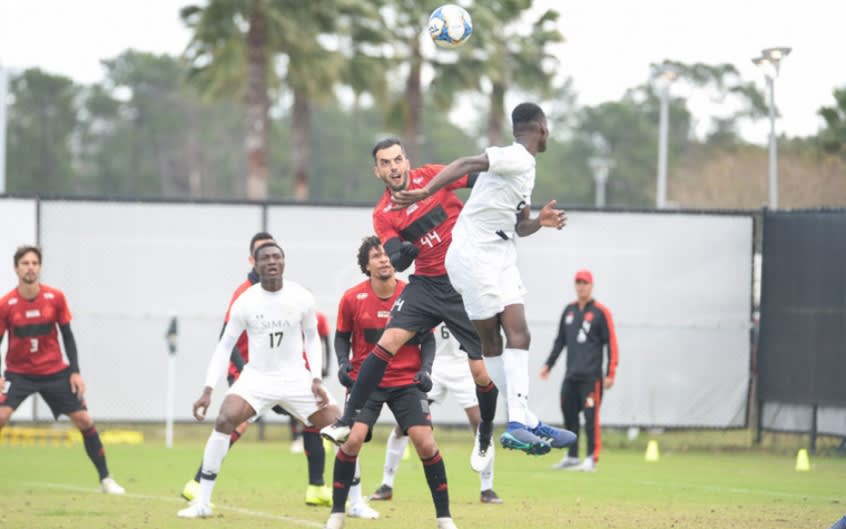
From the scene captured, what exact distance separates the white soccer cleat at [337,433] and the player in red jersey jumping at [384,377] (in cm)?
16

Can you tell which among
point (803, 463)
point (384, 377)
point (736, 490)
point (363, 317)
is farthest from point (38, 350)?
point (803, 463)

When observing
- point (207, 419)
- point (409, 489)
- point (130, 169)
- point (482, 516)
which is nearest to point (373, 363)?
point (482, 516)

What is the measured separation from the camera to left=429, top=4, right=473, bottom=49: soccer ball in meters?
10.9

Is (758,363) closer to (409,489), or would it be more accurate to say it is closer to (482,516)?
(409,489)

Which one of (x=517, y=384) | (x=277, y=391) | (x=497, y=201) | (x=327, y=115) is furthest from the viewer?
(x=327, y=115)

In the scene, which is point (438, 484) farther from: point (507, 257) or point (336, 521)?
point (507, 257)

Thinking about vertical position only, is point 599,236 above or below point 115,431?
above

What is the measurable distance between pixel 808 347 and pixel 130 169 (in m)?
82.2

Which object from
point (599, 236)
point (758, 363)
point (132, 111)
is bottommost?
point (758, 363)

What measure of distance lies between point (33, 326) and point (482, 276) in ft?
19.2

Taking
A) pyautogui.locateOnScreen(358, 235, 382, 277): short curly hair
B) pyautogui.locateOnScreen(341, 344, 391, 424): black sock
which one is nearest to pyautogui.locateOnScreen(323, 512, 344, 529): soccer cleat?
pyautogui.locateOnScreen(341, 344, 391, 424): black sock

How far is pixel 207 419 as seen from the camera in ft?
70.5

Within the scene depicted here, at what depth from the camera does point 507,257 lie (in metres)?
10.3

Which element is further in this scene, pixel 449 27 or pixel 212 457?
pixel 212 457
